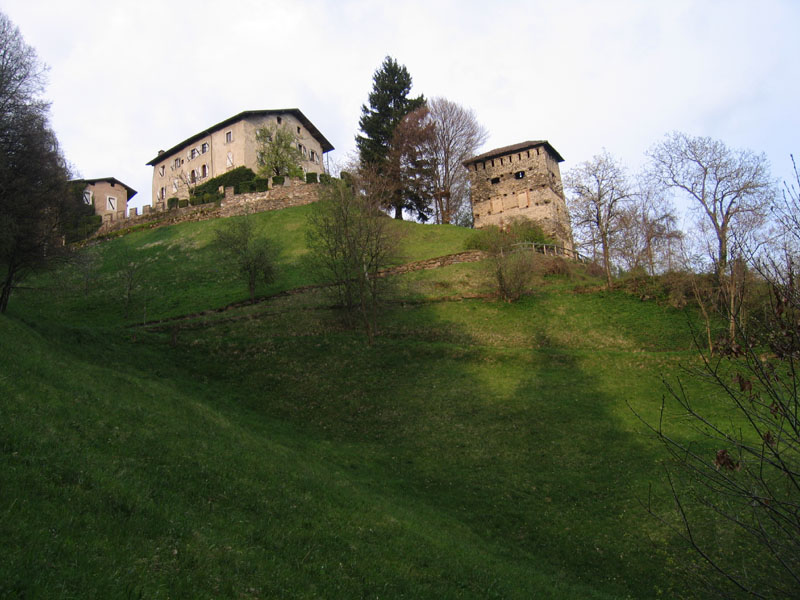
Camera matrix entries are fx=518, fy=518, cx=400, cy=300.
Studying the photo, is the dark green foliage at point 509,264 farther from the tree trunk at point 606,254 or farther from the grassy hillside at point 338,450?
the tree trunk at point 606,254

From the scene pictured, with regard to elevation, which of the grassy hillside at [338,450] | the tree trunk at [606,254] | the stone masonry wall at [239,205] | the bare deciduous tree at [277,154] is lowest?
the grassy hillside at [338,450]

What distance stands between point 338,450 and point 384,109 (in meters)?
62.2

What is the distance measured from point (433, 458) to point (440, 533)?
6.63 metres

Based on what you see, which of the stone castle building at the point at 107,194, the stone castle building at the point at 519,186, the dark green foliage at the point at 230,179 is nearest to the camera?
the stone castle building at the point at 519,186

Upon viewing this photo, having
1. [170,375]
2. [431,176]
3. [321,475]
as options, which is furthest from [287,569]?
[431,176]

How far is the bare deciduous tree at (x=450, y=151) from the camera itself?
69.9 meters

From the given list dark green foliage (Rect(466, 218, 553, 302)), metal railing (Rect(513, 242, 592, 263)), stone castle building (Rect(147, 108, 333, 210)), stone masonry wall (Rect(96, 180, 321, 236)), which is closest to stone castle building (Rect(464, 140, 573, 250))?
metal railing (Rect(513, 242, 592, 263))

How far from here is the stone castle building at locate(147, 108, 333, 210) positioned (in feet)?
240

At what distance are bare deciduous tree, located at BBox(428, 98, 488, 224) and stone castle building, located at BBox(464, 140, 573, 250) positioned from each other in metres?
3.87

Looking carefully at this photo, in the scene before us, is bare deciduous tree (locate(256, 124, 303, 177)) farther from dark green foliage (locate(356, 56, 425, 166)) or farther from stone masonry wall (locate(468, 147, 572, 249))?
stone masonry wall (locate(468, 147, 572, 249))

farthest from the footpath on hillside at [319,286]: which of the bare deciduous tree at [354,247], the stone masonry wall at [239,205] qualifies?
the stone masonry wall at [239,205]

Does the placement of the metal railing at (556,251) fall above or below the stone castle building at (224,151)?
below

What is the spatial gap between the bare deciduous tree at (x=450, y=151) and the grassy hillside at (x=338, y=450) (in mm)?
32600

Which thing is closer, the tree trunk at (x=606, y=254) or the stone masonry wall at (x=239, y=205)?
the tree trunk at (x=606, y=254)
